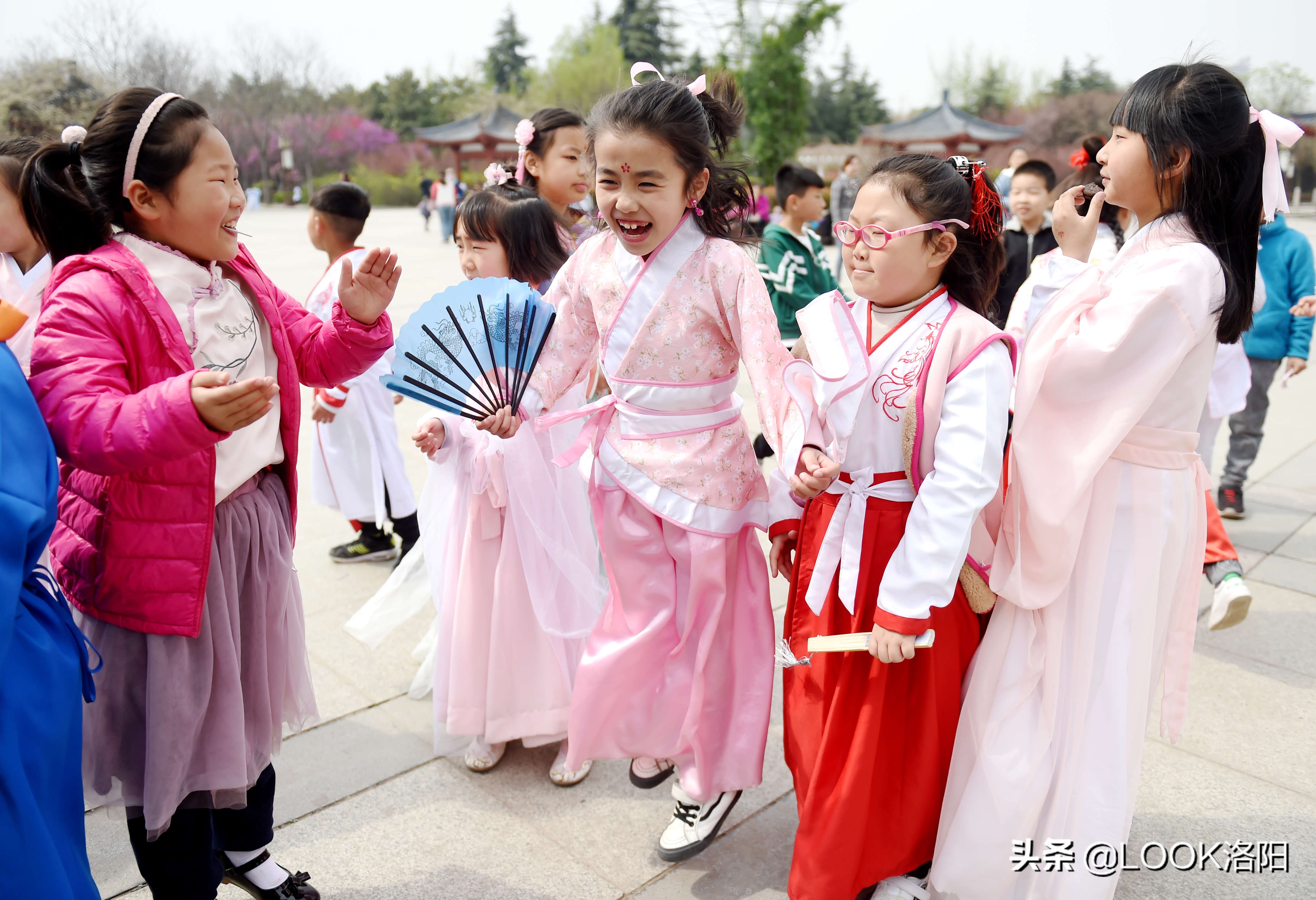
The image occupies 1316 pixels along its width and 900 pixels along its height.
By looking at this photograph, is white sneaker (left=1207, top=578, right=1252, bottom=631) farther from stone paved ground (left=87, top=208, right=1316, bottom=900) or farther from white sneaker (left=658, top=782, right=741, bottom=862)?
white sneaker (left=658, top=782, right=741, bottom=862)

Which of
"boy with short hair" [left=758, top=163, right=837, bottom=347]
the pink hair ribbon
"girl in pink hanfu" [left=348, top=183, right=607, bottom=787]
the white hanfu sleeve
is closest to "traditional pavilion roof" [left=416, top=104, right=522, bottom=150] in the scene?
"boy with short hair" [left=758, top=163, right=837, bottom=347]

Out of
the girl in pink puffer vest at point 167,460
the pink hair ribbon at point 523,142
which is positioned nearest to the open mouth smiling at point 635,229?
the girl in pink puffer vest at point 167,460

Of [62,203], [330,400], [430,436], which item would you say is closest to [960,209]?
[430,436]

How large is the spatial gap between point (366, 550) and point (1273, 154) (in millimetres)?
3443

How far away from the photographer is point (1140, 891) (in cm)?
208

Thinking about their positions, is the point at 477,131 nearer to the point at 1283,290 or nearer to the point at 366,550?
the point at 366,550

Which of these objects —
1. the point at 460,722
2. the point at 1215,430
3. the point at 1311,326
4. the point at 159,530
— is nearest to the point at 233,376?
the point at 159,530

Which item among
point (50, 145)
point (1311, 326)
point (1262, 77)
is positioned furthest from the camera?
point (1262, 77)

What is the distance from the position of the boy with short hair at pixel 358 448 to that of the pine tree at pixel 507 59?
56.4m

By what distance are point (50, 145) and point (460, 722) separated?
1.63 m

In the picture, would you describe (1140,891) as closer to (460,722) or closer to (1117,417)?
(1117,417)

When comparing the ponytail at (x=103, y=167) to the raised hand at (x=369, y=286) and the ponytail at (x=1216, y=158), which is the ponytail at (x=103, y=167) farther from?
the ponytail at (x=1216, y=158)

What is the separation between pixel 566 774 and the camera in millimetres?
2451

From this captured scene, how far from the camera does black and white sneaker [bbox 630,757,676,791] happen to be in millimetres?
2342
